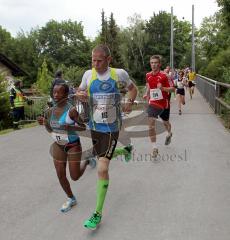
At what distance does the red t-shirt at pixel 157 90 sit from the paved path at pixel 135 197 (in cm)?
102

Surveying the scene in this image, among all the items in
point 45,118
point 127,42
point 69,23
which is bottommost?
point 45,118

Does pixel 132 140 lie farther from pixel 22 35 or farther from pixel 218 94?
pixel 22 35

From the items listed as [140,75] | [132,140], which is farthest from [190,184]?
[140,75]

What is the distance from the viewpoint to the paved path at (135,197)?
4180mm

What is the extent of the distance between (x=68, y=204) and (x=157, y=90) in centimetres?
358

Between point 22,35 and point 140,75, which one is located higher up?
point 22,35

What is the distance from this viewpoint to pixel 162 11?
3041 inches

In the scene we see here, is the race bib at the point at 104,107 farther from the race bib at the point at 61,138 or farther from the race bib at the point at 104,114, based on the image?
the race bib at the point at 61,138

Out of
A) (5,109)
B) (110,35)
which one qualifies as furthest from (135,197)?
(110,35)

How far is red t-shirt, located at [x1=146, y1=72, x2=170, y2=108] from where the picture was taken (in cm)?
776

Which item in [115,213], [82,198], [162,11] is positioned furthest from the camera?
[162,11]

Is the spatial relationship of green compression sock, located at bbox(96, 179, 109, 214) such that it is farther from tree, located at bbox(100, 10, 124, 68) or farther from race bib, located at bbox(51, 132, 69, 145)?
tree, located at bbox(100, 10, 124, 68)

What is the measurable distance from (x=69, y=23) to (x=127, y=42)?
2323 cm

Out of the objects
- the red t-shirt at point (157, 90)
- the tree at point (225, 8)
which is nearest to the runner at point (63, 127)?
the red t-shirt at point (157, 90)
